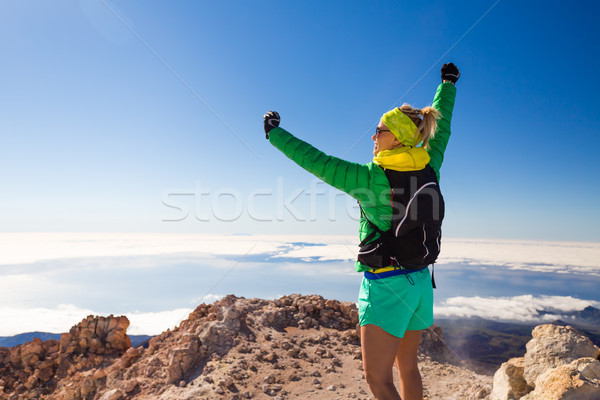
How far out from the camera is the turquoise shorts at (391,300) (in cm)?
275

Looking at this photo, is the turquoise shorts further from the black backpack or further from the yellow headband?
Answer: the yellow headband

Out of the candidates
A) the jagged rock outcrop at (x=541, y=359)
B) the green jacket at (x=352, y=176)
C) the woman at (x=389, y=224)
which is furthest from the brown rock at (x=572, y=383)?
the green jacket at (x=352, y=176)

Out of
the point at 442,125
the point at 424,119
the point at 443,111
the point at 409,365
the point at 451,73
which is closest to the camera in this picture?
the point at 424,119

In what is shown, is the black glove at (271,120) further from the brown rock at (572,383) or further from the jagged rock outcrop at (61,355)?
the jagged rock outcrop at (61,355)

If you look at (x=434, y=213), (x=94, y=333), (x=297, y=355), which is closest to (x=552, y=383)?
(x=434, y=213)

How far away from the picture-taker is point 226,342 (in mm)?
7316

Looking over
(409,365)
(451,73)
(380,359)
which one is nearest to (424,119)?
(451,73)

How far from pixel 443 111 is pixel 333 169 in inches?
68.1

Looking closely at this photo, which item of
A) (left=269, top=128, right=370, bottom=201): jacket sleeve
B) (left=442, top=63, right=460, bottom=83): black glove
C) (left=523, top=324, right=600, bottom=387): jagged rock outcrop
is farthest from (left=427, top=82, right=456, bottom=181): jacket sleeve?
(left=523, top=324, right=600, bottom=387): jagged rock outcrop

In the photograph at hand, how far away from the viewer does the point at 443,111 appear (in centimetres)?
371

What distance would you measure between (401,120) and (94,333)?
11098 mm

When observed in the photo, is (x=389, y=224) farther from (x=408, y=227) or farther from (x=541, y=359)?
(x=541, y=359)

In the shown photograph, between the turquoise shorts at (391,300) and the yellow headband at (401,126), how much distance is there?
1093mm

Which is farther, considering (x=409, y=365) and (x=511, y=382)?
(x=511, y=382)
